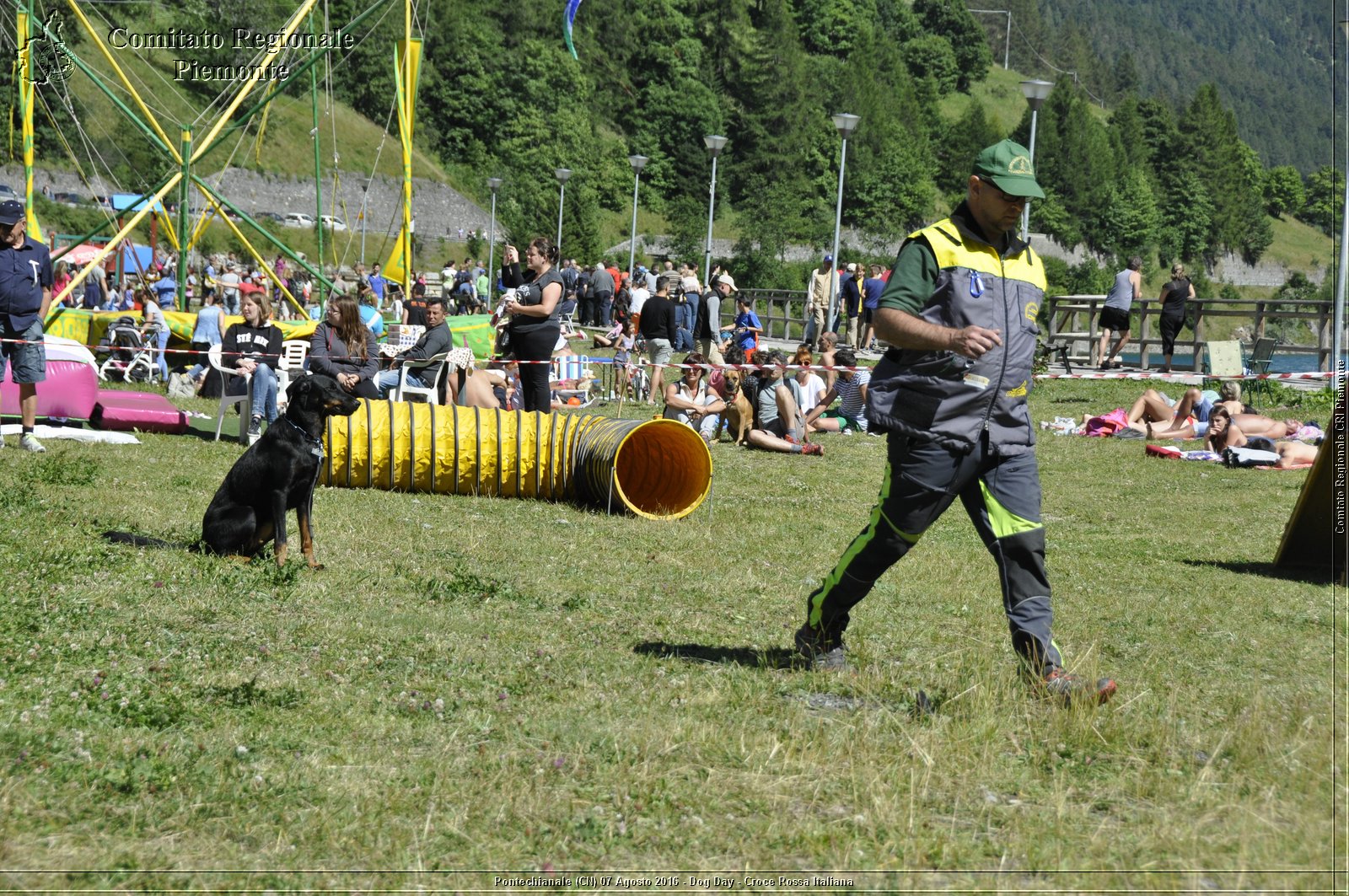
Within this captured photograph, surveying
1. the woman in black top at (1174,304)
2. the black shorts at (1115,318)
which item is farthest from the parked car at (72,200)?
the woman in black top at (1174,304)

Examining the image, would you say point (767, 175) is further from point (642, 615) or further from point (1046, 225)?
point (642, 615)

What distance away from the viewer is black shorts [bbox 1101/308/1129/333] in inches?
951

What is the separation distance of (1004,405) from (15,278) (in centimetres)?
871

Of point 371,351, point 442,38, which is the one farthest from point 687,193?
point 371,351

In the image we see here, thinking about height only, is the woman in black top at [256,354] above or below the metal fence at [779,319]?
below

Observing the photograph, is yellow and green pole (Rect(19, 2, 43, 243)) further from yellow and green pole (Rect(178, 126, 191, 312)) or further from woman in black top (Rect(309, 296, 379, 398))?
woman in black top (Rect(309, 296, 379, 398))

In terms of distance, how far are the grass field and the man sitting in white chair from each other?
20.0 feet

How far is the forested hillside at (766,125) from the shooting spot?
91.8 metres

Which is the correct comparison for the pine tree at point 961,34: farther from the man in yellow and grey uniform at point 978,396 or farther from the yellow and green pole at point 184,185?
the man in yellow and grey uniform at point 978,396

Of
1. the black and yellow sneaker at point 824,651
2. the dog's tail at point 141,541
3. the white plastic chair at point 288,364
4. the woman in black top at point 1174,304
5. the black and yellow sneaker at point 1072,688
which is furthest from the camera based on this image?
the woman in black top at point 1174,304

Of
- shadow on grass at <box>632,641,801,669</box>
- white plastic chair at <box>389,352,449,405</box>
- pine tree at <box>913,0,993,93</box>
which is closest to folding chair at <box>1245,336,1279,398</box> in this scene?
white plastic chair at <box>389,352,449,405</box>

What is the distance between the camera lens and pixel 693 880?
354cm

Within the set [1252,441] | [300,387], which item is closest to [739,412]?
[1252,441]

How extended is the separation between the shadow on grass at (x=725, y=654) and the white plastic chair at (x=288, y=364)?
8011 millimetres
